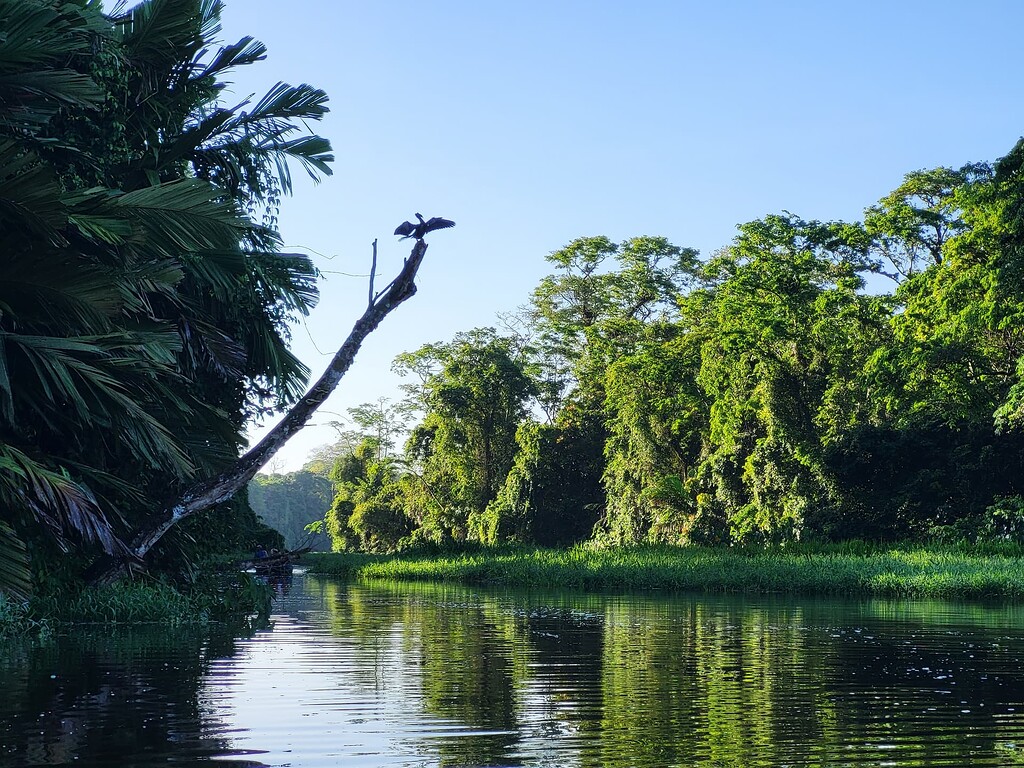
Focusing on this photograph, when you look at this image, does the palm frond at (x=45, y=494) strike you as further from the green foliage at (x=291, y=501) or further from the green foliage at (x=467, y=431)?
the green foliage at (x=291, y=501)

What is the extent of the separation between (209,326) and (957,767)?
1142cm

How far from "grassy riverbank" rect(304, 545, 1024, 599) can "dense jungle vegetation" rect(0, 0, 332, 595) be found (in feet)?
53.1

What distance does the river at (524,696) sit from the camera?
286 inches

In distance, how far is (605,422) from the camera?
186 feet

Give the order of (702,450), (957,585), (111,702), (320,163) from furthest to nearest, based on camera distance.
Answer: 1. (702,450)
2. (957,585)
3. (320,163)
4. (111,702)

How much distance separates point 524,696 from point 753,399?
37.2 meters

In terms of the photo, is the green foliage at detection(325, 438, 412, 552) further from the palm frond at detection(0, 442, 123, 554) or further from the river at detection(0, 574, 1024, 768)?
the palm frond at detection(0, 442, 123, 554)

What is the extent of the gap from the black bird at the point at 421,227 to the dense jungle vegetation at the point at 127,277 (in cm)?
177

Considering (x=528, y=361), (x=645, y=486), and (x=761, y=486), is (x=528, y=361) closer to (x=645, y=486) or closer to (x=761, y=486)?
(x=645, y=486)

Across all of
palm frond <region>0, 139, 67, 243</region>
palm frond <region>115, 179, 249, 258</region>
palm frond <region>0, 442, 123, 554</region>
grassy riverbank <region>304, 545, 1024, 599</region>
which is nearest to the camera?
palm frond <region>0, 442, 123, 554</region>

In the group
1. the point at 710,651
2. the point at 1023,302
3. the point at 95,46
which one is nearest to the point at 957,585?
the point at 1023,302

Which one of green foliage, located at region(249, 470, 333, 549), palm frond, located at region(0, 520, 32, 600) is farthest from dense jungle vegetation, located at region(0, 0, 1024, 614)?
green foliage, located at region(249, 470, 333, 549)

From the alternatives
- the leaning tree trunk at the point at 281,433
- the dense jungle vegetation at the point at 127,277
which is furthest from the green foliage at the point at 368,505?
the leaning tree trunk at the point at 281,433

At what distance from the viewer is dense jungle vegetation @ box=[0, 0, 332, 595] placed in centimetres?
1171
